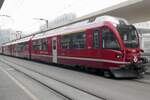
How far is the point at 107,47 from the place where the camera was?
16.0m

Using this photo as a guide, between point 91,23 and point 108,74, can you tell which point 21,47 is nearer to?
point 91,23

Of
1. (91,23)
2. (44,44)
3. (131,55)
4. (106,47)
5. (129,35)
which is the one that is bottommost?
(131,55)

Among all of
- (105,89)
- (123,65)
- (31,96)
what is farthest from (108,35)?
(31,96)

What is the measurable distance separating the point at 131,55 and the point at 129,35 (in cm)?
129

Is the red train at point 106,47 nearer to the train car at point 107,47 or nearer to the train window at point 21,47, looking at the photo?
the train car at point 107,47

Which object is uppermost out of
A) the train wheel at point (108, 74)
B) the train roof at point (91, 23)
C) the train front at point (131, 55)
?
the train roof at point (91, 23)

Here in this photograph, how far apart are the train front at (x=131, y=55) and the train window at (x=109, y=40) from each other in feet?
1.37

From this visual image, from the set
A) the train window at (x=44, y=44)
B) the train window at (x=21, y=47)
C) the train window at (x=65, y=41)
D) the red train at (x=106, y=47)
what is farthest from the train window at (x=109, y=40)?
the train window at (x=21, y=47)

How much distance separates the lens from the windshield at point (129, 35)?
15847 mm

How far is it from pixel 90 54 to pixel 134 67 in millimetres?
3436

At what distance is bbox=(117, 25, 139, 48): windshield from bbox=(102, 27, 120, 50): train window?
0.47 metres

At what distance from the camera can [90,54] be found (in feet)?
58.8

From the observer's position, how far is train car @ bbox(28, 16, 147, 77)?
1540 centimetres

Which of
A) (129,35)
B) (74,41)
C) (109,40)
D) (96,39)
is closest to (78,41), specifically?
(74,41)
